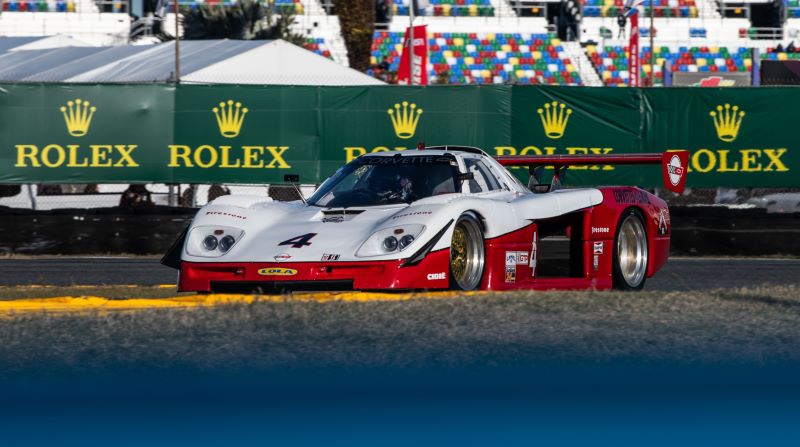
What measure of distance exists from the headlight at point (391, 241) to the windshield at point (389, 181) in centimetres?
84

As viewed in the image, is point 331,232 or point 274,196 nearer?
point 331,232

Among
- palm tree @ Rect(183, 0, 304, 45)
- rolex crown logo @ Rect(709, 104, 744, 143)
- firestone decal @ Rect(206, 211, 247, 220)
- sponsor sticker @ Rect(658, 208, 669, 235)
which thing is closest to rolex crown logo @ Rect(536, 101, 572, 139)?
rolex crown logo @ Rect(709, 104, 744, 143)

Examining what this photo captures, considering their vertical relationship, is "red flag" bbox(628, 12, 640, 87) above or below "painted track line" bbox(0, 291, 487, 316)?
above

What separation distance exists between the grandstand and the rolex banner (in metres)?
25.6

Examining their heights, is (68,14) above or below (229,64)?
above

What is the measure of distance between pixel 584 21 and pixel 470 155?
41254mm

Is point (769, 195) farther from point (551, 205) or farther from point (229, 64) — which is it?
point (229, 64)

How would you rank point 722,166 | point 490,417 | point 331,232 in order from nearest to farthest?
point 490,417 → point 331,232 → point 722,166

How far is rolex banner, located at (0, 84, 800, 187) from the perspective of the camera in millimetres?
14086

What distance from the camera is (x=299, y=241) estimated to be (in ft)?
25.8

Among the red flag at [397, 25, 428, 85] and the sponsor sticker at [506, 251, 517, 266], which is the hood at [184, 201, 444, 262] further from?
the red flag at [397, 25, 428, 85]

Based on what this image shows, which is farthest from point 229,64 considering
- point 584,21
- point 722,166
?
point 584,21

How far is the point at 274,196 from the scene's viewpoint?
14180 millimetres

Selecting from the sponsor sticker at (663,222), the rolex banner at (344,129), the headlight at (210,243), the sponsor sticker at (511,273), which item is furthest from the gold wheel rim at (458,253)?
the rolex banner at (344,129)
